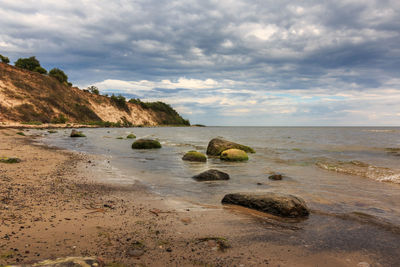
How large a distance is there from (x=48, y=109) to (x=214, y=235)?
68.9m

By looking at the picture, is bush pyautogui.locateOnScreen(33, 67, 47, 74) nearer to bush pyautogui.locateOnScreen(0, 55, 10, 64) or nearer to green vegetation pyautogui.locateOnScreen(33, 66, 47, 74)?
green vegetation pyautogui.locateOnScreen(33, 66, 47, 74)

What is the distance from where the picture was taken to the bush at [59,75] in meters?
77.6

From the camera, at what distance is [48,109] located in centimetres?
6047

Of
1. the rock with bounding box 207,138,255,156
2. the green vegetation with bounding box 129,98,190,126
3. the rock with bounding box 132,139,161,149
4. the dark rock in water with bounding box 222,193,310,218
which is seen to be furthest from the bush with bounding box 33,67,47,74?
the dark rock in water with bounding box 222,193,310,218

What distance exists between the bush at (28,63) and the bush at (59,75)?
455cm

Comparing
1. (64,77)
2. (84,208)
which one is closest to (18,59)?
(64,77)

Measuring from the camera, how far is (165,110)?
5581 inches

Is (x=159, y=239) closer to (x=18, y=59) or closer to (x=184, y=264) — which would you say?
(x=184, y=264)

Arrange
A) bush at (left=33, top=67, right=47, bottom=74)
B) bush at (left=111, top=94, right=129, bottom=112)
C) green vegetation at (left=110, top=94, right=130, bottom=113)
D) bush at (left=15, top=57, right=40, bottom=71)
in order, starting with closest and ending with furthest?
bush at (left=33, top=67, right=47, bottom=74) → bush at (left=15, top=57, right=40, bottom=71) → green vegetation at (left=110, top=94, right=130, bottom=113) → bush at (left=111, top=94, right=129, bottom=112)

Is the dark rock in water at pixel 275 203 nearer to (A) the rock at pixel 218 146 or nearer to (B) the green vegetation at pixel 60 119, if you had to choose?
(A) the rock at pixel 218 146

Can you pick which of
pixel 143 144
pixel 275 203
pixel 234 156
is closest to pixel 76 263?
pixel 275 203

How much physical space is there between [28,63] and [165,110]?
244ft

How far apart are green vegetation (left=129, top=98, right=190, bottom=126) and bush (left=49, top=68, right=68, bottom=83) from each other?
130 ft

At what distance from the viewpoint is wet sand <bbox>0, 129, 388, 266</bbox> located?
10.1 ft
